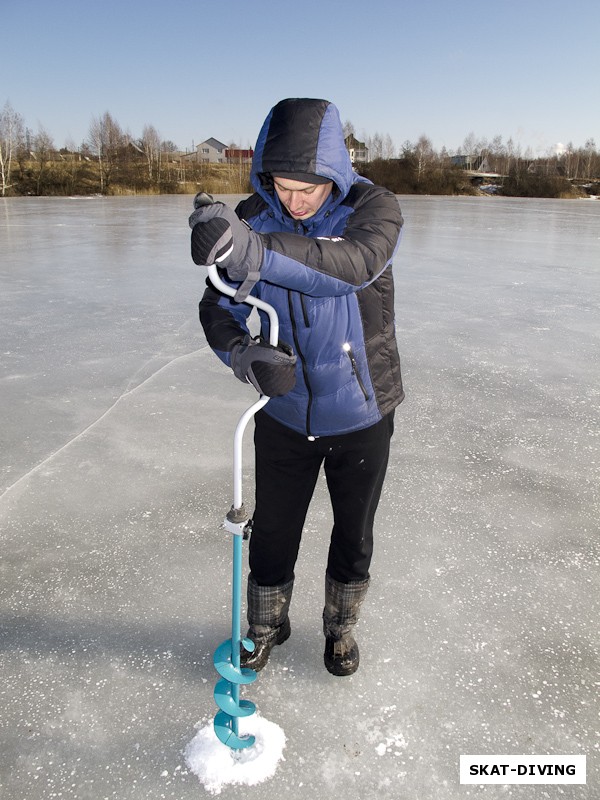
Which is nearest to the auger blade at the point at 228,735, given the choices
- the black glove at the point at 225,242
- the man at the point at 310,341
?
the man at the point at 310,341

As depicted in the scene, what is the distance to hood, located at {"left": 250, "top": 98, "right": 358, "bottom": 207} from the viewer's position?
1.52 m

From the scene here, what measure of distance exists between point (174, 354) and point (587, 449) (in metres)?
3.11

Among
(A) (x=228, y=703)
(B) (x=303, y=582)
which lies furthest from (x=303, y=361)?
(B) (x=303, y=582)

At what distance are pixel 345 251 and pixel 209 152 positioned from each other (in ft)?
336

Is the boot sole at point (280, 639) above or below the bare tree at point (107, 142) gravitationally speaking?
below

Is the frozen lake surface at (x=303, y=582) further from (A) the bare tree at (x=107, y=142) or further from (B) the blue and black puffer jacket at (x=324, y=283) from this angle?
(A) the bare tree at (x=107, y=142)

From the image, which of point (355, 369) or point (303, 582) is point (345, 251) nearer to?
point (355, 369)

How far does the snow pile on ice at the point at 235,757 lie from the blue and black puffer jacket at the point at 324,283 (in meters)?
0.85

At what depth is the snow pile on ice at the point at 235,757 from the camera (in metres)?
1.58

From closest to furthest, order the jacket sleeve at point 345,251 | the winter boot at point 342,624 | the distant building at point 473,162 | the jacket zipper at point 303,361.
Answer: the jacket sleeve at point 345,251 → the jacket zipper at point 303,361 → the winter boot at point 342,624 → the distant building at point 473,162

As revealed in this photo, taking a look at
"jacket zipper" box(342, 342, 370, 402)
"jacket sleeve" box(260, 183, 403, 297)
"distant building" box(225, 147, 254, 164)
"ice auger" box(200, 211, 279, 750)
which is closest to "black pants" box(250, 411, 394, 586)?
"jacket zipper" box(342, 342, 370, 402)

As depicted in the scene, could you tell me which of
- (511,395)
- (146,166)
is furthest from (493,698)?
(146,166)

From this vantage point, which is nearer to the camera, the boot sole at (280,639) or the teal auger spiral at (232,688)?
the teal auger spiral at (232,688)

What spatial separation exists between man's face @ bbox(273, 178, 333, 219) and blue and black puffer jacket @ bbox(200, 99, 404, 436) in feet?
0.11
